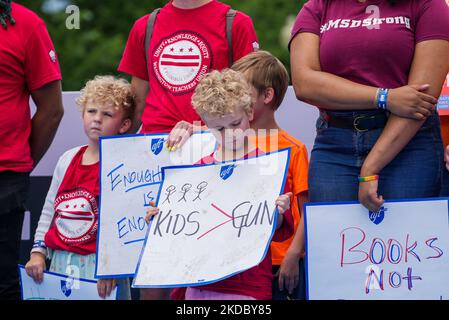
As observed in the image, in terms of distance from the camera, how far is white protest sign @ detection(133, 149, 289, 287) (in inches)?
161

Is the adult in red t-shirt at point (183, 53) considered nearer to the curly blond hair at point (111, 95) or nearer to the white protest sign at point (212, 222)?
the curly blond hair at point (111, 95)

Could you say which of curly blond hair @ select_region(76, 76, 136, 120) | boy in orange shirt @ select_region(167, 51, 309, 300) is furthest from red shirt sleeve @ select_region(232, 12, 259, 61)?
curly blond hair @ select_region(76, 76, 136, 120)

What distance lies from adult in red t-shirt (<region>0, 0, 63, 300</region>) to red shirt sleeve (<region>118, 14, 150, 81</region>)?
1.14 ft

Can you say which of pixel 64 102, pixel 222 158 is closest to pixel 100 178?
pixel 222 158

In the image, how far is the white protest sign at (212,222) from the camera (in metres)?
4.09

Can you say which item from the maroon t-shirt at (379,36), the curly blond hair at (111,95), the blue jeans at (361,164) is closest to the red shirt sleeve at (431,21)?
the maroon t-shirt at (379,36)

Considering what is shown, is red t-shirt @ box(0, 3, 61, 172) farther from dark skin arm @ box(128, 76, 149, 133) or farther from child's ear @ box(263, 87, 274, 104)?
child's ear @ box(263, 87, 274, 104)

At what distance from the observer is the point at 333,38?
13.9 feet

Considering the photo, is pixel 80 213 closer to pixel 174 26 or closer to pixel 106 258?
pixel 106 258

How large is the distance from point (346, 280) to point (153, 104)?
1318 millimetres

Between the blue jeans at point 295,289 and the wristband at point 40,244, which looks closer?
the blue jeans at point 295,289

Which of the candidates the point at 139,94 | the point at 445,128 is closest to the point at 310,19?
the point at 445,128

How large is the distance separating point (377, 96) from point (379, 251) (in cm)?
61

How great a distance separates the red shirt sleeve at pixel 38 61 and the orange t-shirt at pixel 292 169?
1.16 metres
